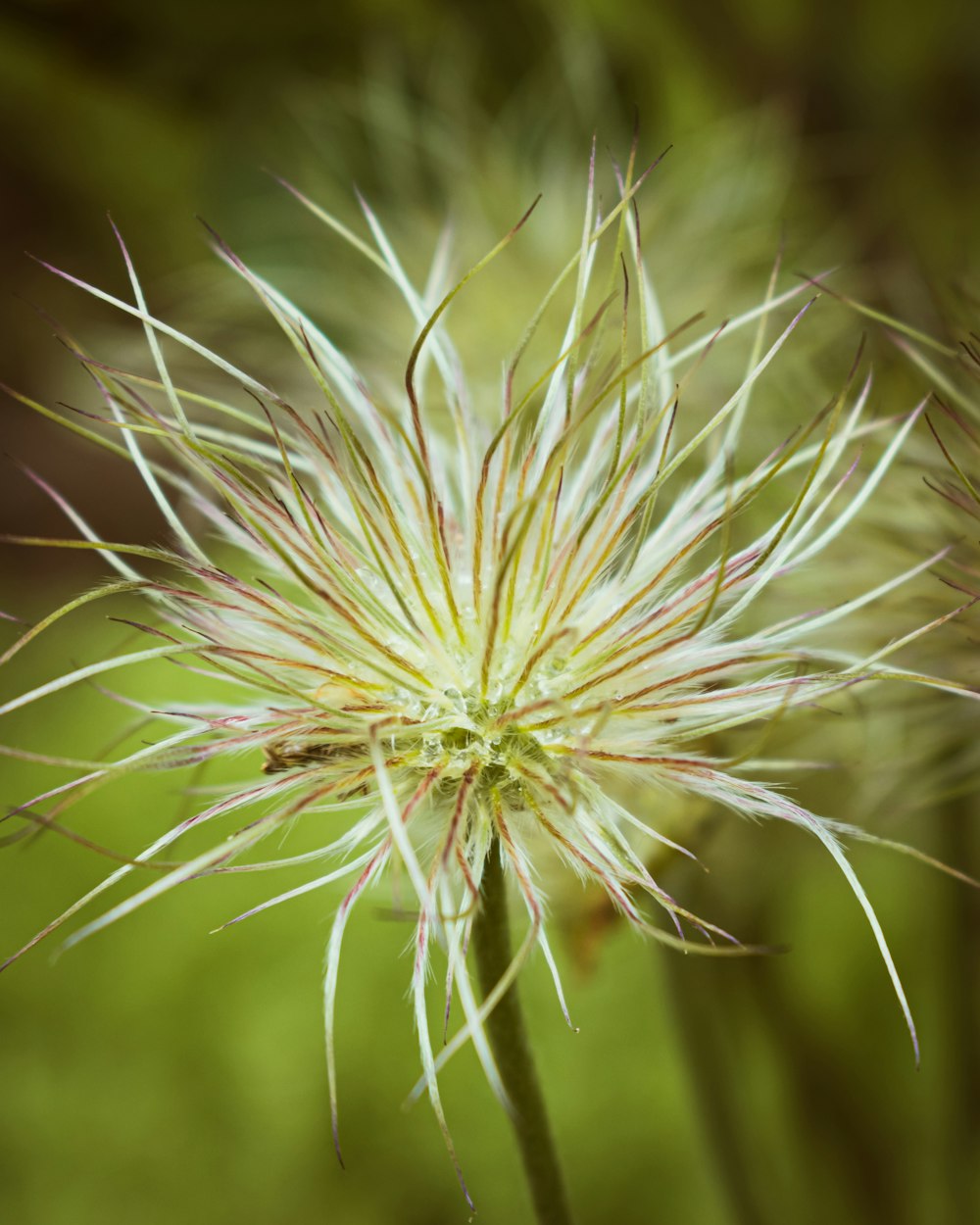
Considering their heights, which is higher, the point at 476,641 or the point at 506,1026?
the point at 476,641

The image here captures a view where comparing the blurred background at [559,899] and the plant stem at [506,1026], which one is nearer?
the plant stem at [506,1026]

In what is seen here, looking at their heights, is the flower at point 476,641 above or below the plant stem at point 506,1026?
above

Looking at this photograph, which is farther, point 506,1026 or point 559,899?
point 559,899

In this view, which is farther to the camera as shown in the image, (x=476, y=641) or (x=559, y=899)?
(x=559, y=899)

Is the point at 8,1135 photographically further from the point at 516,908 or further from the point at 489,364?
the point at 489,364

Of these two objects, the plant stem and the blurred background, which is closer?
the plant stem
